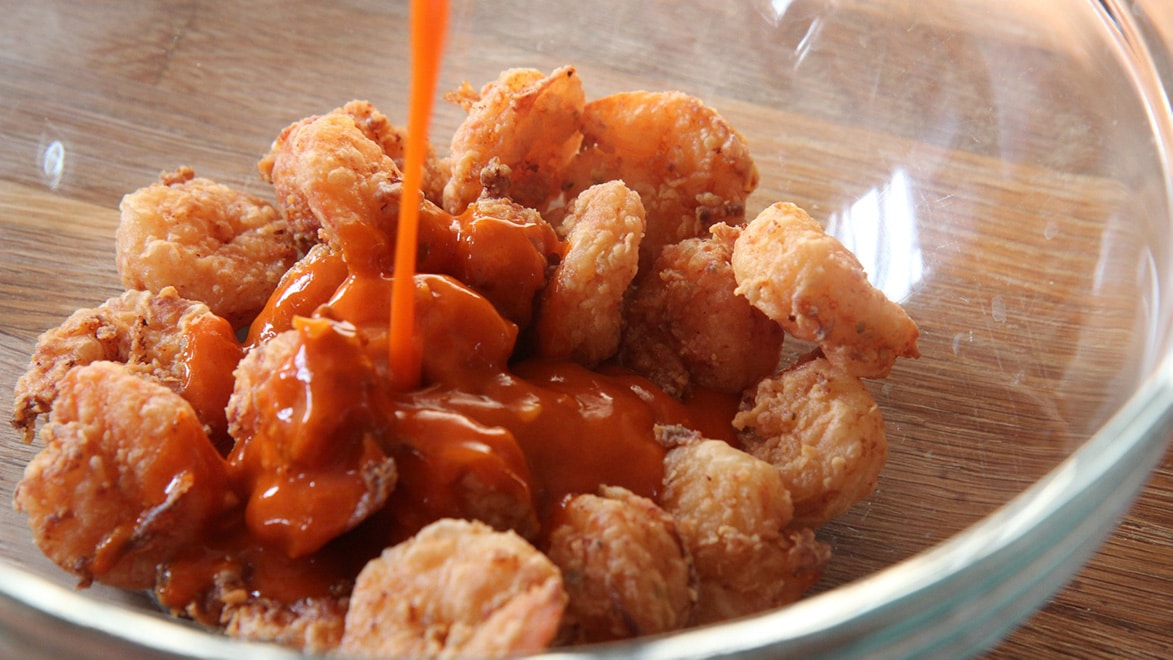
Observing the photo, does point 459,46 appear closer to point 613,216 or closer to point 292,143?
point 292,143

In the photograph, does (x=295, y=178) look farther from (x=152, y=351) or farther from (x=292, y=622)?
(x=292, y=622)

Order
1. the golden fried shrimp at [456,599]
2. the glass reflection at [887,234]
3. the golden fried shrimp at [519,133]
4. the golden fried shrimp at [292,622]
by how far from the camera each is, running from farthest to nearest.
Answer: the glass reflection at [887,234] → the golden fried shrimp at [519,133] → the golden fried shrimp at [292,622] → the golden fried shrimp at [456,599]

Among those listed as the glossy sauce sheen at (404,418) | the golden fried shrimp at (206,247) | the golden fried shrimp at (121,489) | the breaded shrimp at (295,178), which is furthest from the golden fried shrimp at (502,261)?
the golden fried shrimp at (121,489)

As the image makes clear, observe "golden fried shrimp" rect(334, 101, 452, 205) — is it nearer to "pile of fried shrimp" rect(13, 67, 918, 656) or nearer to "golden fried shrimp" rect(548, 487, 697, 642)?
"pile of fried shrimp" rect(13, 67, 918, 656)

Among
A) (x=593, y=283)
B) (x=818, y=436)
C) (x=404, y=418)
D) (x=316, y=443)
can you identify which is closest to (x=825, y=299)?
(x=818, y=436)

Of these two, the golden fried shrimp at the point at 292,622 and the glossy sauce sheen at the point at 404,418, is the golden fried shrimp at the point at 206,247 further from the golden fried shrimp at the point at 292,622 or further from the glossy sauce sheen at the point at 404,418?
the golden fried shrimp at the point at 292,622

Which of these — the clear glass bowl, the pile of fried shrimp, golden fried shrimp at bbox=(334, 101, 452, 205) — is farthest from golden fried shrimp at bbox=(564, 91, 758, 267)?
the clear glass bowl
